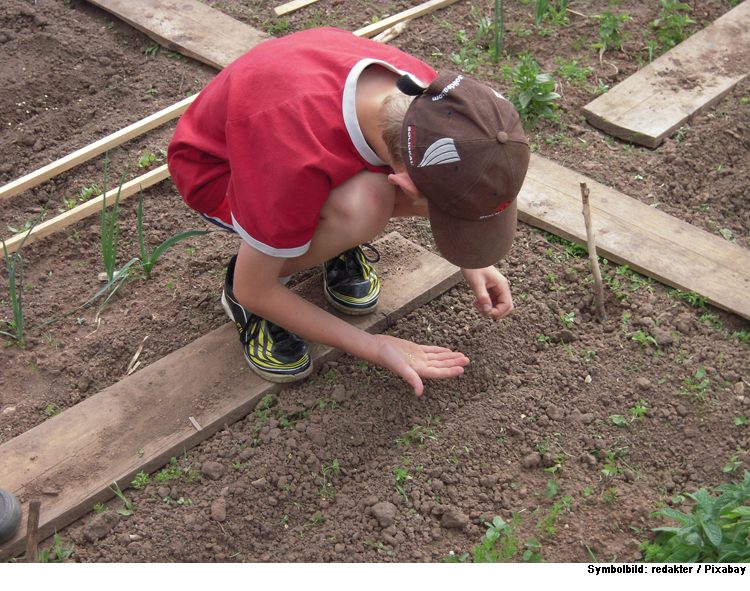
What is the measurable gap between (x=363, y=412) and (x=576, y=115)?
6.06ft

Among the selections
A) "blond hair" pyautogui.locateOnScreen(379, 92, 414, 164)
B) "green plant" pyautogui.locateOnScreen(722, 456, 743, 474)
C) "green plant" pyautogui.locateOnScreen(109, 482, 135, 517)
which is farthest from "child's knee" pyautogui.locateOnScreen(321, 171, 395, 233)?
"green plant" pyautogui.locateOnScreen(722, 456, 743, 474)

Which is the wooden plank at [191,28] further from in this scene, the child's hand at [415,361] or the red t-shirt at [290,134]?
the child's hand at [415,361]

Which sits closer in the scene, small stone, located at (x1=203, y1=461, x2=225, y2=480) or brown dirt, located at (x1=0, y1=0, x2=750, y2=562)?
brown dirt, located at (x1=0, y1=0, x2=750, y2=562)

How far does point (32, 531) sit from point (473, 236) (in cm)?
136

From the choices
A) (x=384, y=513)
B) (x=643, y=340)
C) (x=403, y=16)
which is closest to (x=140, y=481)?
(x=384, y=513)

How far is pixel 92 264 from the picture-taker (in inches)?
100

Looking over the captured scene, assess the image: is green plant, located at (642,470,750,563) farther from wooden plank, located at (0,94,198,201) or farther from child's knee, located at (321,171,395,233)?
wooden plank, located at (0,94,198,201)

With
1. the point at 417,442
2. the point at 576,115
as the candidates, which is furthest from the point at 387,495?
the point at 576,115

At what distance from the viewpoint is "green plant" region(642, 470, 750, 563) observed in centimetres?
154

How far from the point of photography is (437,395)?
6.99 feet

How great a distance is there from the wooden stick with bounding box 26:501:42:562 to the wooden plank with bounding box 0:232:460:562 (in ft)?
0.19

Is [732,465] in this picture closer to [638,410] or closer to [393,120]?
[638,410]

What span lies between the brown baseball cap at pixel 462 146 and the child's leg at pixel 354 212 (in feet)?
0.83

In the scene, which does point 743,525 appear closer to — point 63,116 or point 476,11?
point 476,11
